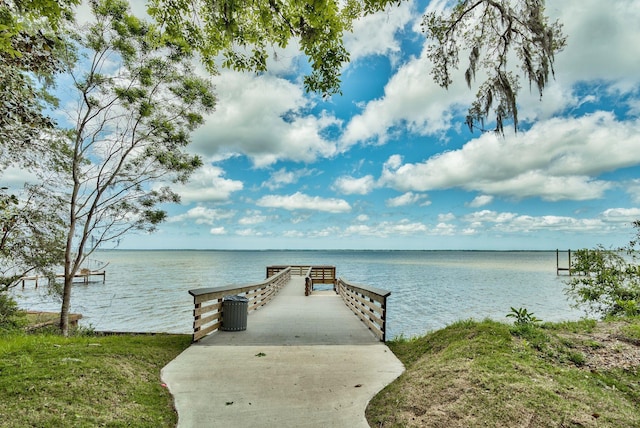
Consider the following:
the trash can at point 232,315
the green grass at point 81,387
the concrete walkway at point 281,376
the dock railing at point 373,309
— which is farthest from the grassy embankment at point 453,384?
the trash can at point 232,315

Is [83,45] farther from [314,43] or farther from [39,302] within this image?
[39,302]

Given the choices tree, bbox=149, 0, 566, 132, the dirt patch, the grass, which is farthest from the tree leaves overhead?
the dirt patch

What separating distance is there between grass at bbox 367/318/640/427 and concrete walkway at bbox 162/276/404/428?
0.49 m

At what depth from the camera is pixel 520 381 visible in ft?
12.0

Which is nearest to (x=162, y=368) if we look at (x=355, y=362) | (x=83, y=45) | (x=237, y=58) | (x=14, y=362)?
(x=14, y=362)

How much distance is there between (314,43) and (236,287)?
649 centimetres

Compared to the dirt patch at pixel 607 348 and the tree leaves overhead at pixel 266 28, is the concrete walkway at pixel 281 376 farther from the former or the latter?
the tree leaves overhead at pixel 266 28

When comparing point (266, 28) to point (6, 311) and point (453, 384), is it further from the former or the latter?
point (6, 311)

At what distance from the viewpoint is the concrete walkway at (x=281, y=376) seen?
12.2 feet

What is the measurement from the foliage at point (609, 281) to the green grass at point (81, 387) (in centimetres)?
991

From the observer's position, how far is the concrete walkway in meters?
3.71

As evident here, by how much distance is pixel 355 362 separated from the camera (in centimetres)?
562

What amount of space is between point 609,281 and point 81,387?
11.4 meters

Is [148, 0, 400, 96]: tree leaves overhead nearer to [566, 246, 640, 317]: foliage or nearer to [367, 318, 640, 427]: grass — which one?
[367, 318, 640, 427]: grass
